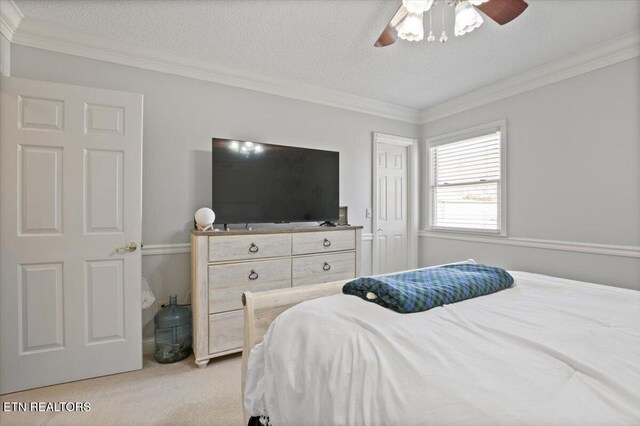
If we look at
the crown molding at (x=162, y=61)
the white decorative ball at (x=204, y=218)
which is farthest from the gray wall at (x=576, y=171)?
the white decorative ball at (x=204, y=218)

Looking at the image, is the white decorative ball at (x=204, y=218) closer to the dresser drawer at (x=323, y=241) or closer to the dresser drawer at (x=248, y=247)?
the dresser drawer at (x=248, y=247)

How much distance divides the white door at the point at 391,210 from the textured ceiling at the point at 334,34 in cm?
111

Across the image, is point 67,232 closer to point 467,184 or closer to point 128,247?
point 128,247

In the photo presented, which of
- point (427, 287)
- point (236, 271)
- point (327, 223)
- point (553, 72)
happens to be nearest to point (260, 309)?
point (427, 287)

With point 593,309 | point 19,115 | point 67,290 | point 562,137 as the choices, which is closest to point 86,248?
point 67,290

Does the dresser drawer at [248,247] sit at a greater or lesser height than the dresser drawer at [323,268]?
greater

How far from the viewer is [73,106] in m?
2.17

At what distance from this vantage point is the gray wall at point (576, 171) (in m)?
2.41

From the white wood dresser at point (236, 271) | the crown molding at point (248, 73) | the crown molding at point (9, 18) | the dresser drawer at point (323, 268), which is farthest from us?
the dresser drawer at point (323, 268)

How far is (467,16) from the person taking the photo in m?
1.58

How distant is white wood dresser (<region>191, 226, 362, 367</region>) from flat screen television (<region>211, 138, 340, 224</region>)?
284 mm

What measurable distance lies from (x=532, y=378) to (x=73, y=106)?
296 centimetres

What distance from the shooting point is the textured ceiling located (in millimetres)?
2062

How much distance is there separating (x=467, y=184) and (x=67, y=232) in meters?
3.93
